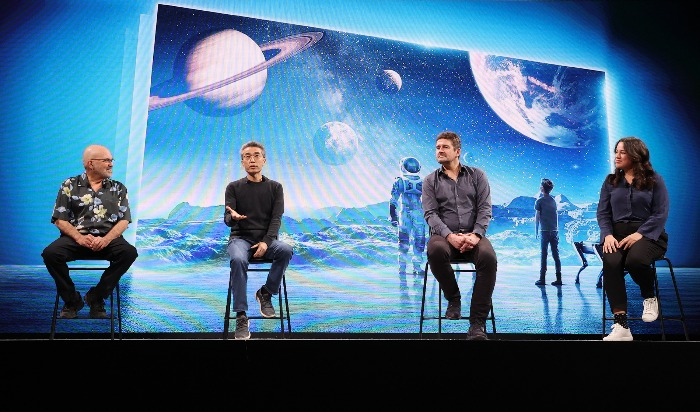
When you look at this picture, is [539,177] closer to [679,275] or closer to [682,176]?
[682,176]

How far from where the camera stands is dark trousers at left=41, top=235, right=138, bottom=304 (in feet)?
11.1

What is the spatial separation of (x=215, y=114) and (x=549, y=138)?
3.20 meters

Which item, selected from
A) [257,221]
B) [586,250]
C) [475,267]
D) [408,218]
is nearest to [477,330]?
[475,267]

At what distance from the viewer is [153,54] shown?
536 centimetres

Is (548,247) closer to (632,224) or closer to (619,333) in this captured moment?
(632,224)

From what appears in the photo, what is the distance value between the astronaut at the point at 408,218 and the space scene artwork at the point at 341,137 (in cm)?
3

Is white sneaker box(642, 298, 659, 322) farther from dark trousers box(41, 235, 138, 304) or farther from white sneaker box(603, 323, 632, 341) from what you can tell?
dark trousers box(41, 235, 138, 304)

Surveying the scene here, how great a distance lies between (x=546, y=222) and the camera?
20.5ft

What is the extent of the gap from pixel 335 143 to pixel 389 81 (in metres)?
0.77

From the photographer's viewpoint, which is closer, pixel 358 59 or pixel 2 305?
pixel 2 305

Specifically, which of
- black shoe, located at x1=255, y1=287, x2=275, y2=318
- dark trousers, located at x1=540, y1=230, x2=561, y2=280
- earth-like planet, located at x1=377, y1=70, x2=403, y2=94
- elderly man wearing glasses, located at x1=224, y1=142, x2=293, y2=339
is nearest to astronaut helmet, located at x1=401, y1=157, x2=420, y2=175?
earth-like planet, located at x1=377, y1=70, x2=403, y2=94

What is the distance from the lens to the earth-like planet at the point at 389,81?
19.2ft
